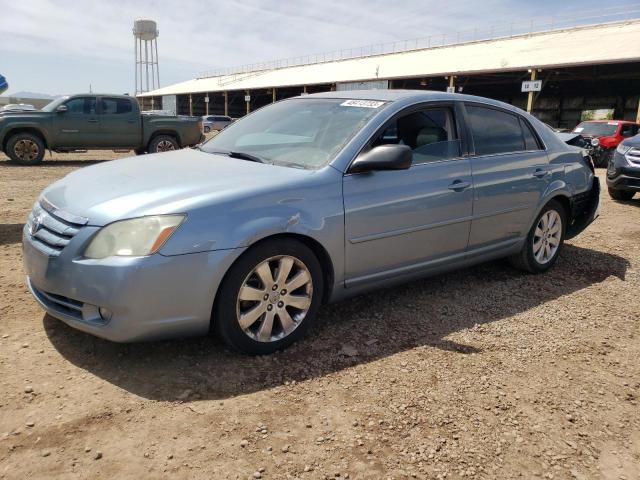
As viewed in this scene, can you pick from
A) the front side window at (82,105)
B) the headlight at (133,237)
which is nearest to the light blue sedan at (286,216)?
the headlight at (133,237)

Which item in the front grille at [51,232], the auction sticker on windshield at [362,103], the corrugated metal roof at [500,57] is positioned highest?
the corrugated metal roof at [500,57]

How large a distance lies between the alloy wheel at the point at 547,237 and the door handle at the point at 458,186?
127 centimetres

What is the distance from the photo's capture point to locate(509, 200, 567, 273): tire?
4.91m

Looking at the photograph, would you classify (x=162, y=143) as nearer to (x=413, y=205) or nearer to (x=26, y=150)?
(x=26, y=150)

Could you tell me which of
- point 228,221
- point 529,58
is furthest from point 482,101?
point 529,58

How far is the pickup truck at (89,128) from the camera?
498 inches

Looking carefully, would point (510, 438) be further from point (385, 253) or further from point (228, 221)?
point (228, 221)

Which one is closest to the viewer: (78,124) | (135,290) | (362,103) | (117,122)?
(135,290)

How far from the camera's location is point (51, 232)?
2.96m

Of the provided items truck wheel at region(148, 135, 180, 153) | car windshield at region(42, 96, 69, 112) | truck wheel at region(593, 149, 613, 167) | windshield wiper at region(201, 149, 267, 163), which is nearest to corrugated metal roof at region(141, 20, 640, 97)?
truck wheel at region(593, 149, 613, 167)

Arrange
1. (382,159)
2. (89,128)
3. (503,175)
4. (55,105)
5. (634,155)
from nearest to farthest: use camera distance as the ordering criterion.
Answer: (382,159) < (503,175) < (634,155) < (55,105) < (89,128)

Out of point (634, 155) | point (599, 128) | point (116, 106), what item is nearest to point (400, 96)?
point (634, 155)

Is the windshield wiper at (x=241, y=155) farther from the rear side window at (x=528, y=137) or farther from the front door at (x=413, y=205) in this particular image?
the rear side window at (x=528, y=137)

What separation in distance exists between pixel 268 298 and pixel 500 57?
96.1ft
